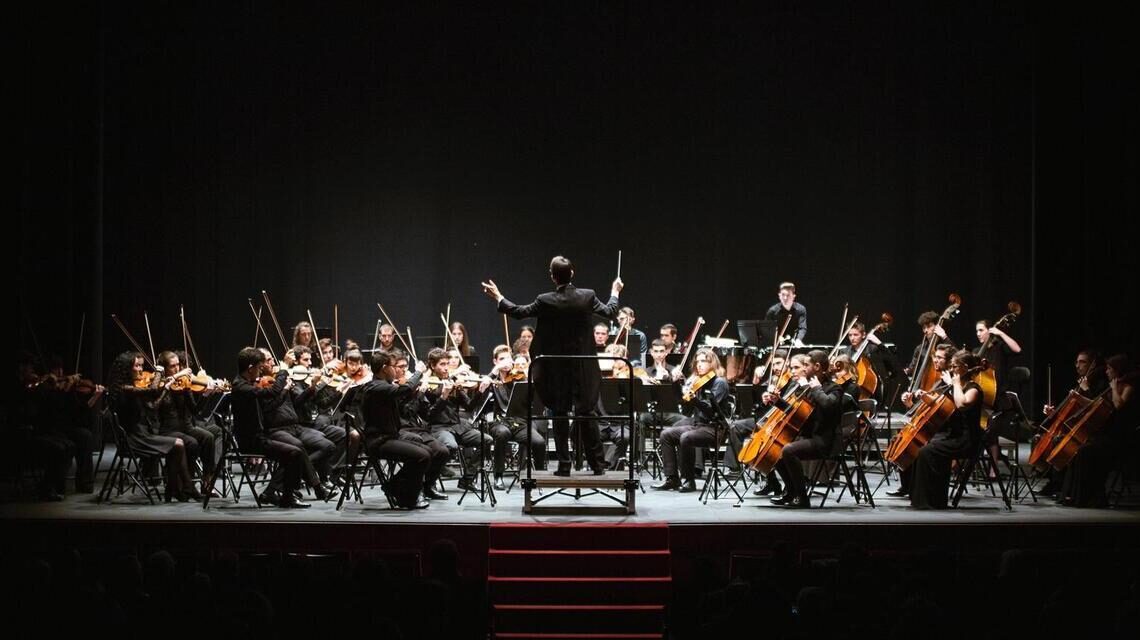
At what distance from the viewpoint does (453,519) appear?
7992 millimetres

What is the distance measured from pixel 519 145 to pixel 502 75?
915 millimetres

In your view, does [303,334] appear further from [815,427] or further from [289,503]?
[815,427]

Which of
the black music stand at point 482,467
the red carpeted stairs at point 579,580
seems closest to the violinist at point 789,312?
the black music stand at point 482,467

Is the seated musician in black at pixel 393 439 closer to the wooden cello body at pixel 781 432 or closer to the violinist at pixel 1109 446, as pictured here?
the wooden cello body at pixel 781 432

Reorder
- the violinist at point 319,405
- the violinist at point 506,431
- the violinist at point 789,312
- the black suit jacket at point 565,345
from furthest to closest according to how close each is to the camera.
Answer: the violinist at point 789,312 → the violinist at point 506,431 → the violinist at point 319,405 → the black suit jacket at point 565,345

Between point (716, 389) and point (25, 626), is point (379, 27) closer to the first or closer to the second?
Result: point (716, 389)

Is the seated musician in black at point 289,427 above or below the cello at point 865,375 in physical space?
below

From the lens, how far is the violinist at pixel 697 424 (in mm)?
9664

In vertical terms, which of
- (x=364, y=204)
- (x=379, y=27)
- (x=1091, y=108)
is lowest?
(x=364, y=204)

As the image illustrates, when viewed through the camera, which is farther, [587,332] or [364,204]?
[364,204]

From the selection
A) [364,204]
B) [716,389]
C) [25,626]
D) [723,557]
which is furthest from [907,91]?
[25,626]

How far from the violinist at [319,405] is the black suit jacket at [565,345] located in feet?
6.67

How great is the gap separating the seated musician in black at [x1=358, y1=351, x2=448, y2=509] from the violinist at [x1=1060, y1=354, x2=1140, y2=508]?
5.15m

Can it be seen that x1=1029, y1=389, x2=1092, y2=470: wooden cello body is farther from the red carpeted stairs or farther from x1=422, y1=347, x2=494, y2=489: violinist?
x1=422, y1=347, x2=494, y2=489: violinist
